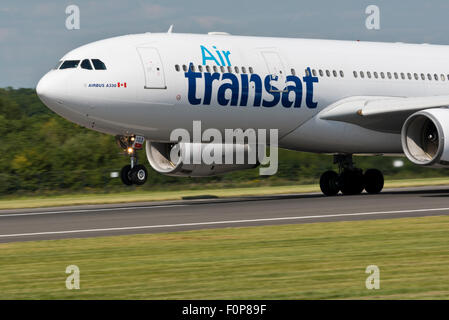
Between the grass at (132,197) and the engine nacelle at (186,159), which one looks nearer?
the engine nacelle at (186,159)

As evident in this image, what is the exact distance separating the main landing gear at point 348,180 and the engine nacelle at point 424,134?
3.62m

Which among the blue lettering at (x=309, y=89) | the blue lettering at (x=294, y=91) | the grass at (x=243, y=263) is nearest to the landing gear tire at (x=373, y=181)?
the blue lettering at (x=309, y=89)

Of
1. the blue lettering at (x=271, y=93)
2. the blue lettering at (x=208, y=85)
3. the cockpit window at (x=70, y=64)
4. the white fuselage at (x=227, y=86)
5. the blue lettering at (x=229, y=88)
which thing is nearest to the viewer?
the white fuselage at (x=227, y=86)

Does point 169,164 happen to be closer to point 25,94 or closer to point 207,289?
point 207,289

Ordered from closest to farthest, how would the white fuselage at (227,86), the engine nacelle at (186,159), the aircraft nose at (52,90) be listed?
the aircraft nose at (52,90) → the white fuselage at (227,86) → the engine nacelle at (186,159)

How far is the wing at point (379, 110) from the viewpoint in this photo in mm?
27047

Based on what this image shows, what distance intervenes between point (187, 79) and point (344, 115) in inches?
210

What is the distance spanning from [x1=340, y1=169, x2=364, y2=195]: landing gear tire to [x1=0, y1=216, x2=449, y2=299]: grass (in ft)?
35.6

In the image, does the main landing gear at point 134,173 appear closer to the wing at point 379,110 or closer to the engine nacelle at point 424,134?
the wing at point 379,110

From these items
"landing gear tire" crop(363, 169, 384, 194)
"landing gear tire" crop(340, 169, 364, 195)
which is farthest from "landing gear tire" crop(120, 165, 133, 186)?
"landing gear tire" crop(363, 169, 384, 194)

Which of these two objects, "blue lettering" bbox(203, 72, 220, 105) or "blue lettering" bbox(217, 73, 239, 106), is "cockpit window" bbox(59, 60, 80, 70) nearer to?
"blue lettering" bbox(203, 72, 220, 105)

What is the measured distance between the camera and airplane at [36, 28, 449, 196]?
2498cm

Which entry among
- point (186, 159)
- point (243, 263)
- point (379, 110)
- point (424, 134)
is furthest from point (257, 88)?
point (243, 263)
